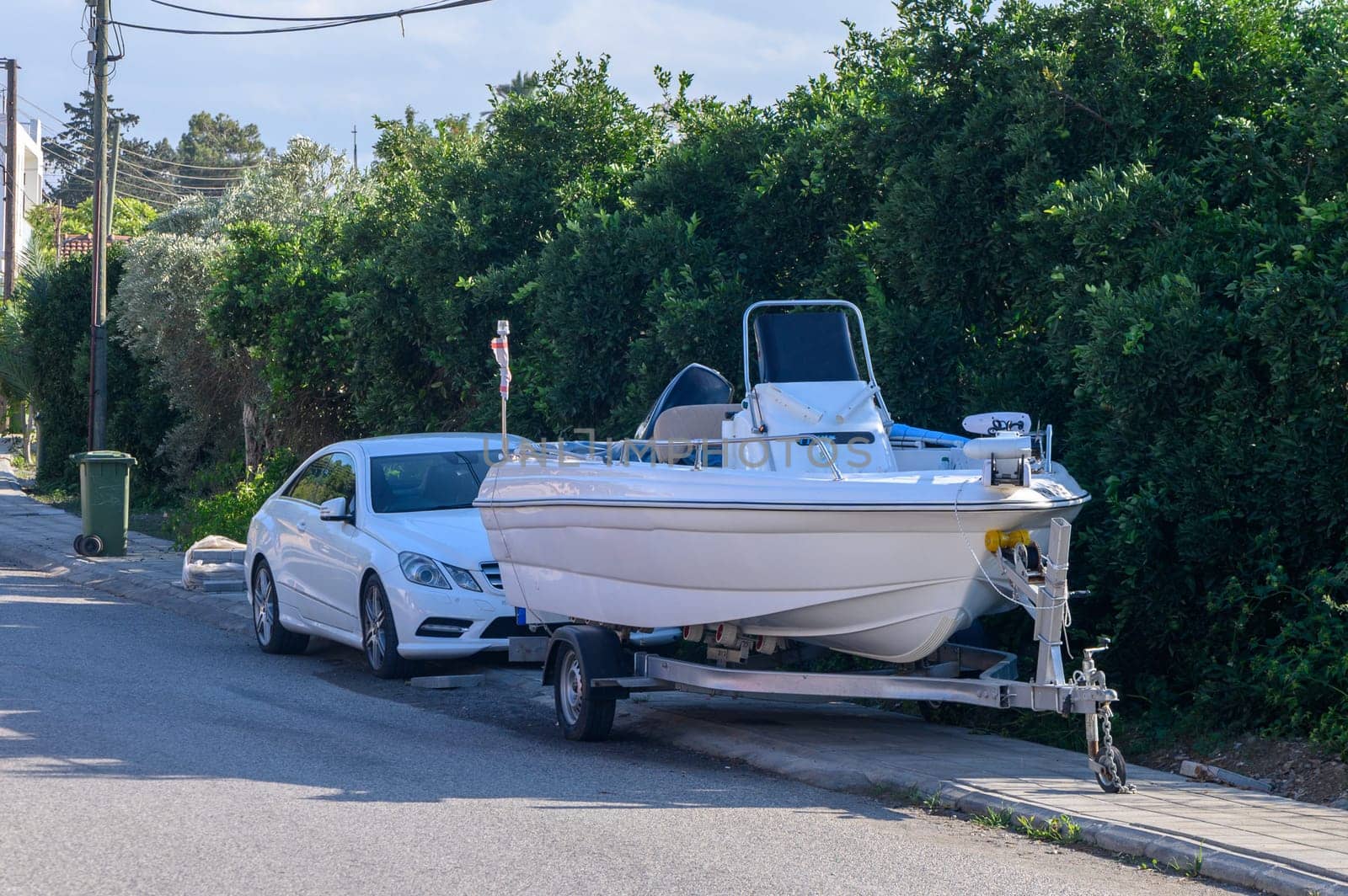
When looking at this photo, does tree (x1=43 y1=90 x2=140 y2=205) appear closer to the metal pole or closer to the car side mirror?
the metal pole

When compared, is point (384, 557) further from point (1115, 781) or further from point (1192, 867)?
point (1192, 867)

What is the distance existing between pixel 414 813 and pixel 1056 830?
2892 millimetres

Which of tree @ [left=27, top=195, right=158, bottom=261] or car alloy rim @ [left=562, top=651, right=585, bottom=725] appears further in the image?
tree @ [left=27, top=195, right=158, bottom=261]

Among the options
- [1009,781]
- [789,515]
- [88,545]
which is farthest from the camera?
[88,545]

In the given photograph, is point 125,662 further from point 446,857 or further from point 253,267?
point 253,267

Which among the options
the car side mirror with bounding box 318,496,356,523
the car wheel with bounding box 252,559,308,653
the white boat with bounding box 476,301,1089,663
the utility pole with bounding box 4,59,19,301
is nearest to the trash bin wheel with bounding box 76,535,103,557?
the car wheel with bounding box 252,559,308,653

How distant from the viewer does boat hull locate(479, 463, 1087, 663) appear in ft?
23.9

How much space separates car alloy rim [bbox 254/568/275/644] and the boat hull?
4.74 meters

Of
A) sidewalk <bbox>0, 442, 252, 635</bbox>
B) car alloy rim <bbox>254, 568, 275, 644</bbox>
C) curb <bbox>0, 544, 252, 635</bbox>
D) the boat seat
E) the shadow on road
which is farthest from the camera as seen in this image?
sidewalk <bbox>0, 442, 252, 635</bbox>

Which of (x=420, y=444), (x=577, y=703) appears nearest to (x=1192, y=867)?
(x=577, y=703)

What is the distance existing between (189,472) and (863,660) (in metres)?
20.9

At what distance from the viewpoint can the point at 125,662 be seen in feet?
38.1

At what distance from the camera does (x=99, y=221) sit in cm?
2541

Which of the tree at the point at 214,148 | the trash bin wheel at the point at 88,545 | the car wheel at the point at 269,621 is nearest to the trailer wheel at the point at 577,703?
the car wheel at the point at 269,621
